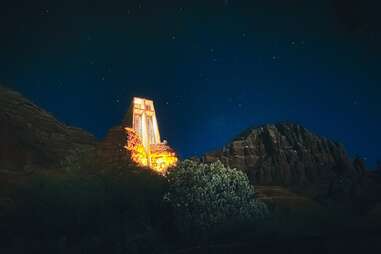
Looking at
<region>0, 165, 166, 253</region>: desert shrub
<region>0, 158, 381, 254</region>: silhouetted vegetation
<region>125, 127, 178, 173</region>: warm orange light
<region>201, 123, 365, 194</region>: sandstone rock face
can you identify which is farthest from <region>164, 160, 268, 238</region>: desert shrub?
<region>201, 123, 365, 194</region>: sandstone rock face

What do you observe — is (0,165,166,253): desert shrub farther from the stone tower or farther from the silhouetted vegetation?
the stone tower

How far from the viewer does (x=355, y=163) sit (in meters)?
92.7

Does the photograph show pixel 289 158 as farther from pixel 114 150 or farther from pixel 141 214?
pixel 141 214

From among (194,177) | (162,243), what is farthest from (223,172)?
(162,243)

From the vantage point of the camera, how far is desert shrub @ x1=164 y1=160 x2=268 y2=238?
5266cm

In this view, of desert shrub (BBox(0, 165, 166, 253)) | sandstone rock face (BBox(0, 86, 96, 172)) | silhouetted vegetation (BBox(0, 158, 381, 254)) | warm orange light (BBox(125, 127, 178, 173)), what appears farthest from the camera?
warm orange light (BBox(125, 127, 178, 173))

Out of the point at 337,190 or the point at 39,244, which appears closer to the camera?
the point at 39,244

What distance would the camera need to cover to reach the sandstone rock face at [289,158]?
87.8 m

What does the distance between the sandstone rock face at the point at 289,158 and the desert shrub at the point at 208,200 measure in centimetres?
2951

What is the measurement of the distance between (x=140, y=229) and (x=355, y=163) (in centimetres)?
5787

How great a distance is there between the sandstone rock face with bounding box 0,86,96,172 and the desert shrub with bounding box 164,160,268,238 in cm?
1938

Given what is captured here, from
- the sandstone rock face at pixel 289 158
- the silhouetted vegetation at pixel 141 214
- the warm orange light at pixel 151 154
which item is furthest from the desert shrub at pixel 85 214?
the sandstone rock face at pixel 289 158

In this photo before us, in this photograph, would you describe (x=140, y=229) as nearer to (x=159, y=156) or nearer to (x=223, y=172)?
(x=223, y=172)

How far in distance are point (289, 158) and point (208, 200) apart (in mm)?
42508
